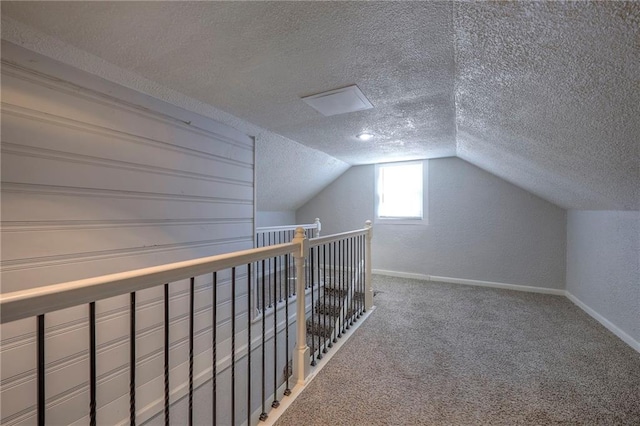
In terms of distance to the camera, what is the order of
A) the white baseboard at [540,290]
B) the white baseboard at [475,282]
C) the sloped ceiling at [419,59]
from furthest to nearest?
the white baseboard at [475,282], the white baseboard at [540,290], the sloped ceiling at [419,59]

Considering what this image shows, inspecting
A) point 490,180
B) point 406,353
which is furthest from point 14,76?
point 490,180

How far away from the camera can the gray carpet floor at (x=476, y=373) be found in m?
1.47

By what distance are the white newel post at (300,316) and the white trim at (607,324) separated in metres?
2.57

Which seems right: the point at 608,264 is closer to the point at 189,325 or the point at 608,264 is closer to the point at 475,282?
the point at 475,282

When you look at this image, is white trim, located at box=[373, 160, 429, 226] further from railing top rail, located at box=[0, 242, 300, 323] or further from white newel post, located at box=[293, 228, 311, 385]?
railing top rail, located at box=[0, 242, 300, 323]

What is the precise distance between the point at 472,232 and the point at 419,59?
3229mm

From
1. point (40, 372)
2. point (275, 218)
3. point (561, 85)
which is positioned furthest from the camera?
point (275, 218)

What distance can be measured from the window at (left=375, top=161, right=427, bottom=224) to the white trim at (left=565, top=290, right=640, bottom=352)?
1950 millimetres

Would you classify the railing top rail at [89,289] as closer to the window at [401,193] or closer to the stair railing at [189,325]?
the stair railing at [189,325]

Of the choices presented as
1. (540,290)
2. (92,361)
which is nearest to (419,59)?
(92,361)

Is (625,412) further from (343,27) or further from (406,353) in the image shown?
(343,27)

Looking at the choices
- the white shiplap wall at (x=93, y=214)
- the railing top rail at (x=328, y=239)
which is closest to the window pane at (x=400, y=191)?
the railing top rail at (x=328, y=239)

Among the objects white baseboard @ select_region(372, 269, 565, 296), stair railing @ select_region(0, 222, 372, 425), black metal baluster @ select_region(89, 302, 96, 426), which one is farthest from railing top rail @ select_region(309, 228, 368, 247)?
white baseboard @ select_region(372, 269, 565, 296)

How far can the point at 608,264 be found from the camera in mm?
2477
